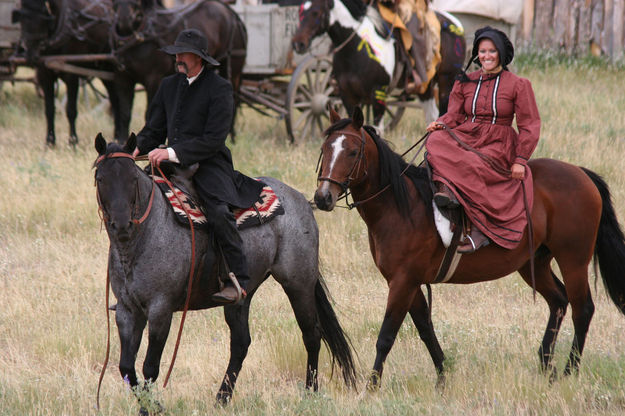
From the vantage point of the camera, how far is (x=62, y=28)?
39.1 ft

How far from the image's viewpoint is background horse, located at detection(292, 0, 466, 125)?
35.6 feet

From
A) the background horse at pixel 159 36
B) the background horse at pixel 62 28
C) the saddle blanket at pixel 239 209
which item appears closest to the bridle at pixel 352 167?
the saddle blanket at pixel 239 209

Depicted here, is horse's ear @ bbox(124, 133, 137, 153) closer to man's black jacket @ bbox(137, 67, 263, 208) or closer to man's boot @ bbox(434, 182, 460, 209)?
man's black jacket @ bbox(137, 67, 263, 208)

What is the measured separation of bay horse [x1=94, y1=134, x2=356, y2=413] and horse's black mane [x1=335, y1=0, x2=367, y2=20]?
19.8ft

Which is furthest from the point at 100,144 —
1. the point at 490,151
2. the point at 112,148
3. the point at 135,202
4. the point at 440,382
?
the point at 440,382

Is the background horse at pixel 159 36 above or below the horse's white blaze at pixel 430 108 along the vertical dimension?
above

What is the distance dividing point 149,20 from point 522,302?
23.2 ft

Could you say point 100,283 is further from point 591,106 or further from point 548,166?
point 591,106

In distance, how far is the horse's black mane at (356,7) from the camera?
433 inches

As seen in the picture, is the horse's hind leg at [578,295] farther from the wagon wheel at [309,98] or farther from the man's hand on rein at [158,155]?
the wagon wheel at [309,98]

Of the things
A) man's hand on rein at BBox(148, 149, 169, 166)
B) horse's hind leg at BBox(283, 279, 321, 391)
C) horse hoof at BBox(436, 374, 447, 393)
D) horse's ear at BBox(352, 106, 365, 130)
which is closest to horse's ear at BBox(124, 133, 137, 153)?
man's hand on rein at BBox(148, 149, 169, 166)

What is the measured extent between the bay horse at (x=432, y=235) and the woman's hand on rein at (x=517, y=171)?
0.33 metres

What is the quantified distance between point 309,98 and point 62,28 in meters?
3.90

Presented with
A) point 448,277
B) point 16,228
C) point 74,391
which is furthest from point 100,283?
point 448,277
